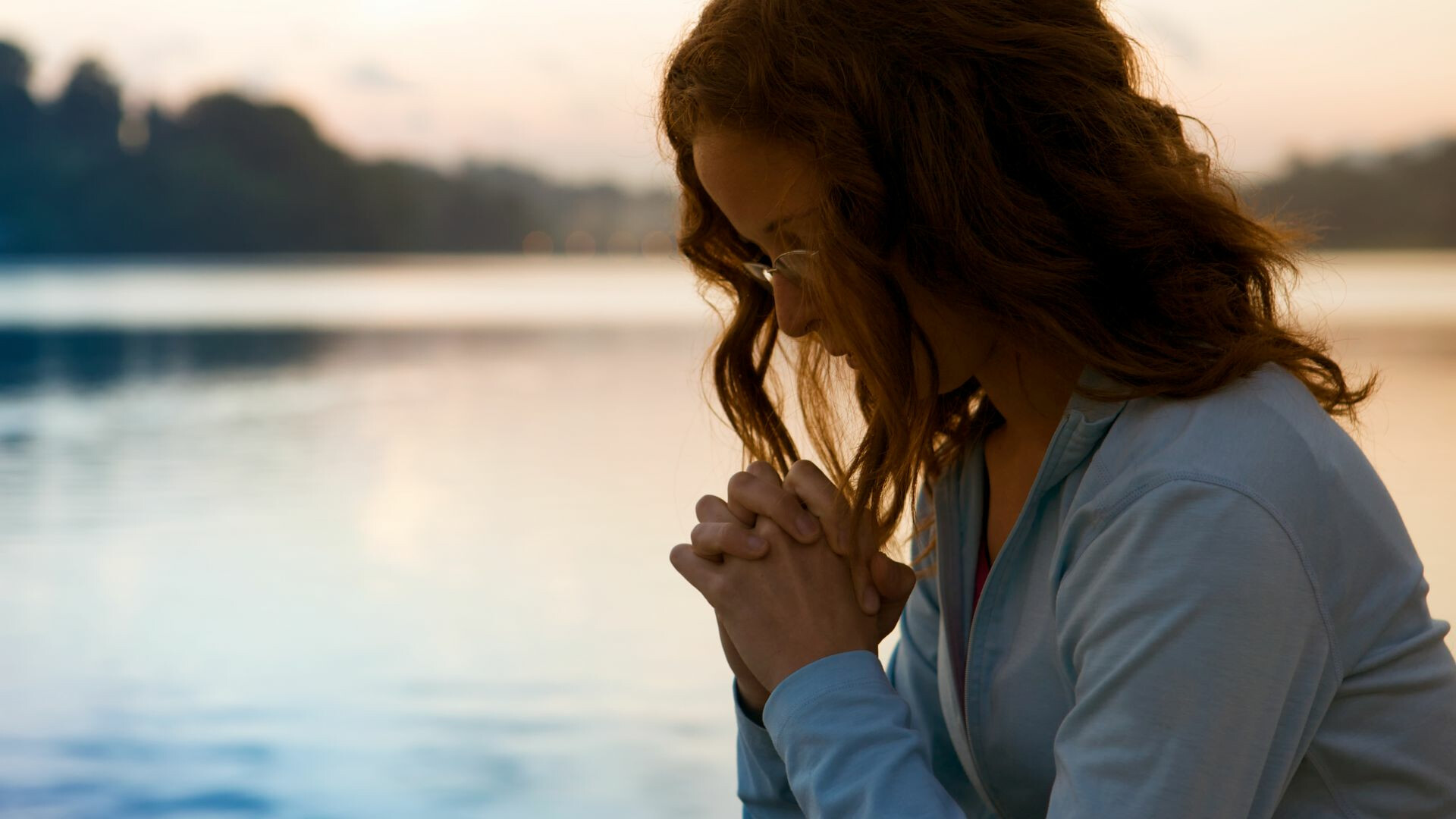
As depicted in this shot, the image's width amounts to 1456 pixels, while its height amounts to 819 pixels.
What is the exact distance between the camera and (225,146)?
29.4 m

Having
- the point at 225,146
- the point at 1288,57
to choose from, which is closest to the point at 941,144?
the point at 1288,57

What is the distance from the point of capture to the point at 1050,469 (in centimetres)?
93

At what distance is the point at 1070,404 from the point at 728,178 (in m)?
0.30

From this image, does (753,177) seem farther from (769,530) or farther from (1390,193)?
(1390,193)

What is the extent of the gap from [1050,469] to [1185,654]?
212 millimetres

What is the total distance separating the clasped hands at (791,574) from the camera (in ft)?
3.19

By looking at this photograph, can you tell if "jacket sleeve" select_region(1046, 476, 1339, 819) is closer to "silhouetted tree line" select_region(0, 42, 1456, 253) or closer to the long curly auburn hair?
the long curly auburn hair

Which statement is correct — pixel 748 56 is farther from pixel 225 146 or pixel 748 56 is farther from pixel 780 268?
pixel 225 146

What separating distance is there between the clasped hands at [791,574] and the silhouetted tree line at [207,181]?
23638mm

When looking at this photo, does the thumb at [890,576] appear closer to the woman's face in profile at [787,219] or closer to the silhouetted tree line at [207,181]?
the woman's face in profile at [787,219]

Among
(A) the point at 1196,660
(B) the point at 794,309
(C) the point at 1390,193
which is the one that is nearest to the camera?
(A) the point at 1196,660

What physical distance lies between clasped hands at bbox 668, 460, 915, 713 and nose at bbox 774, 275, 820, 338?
109 millimetres

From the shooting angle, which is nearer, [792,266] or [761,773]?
[792,266]

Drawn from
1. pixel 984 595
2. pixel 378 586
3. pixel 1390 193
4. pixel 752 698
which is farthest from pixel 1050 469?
pixel 1390 193
